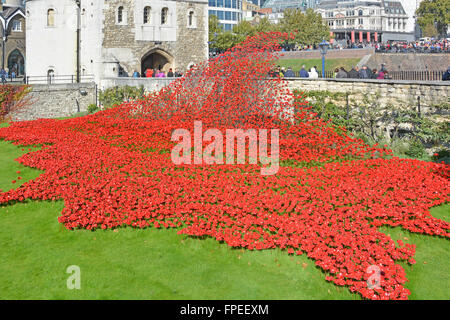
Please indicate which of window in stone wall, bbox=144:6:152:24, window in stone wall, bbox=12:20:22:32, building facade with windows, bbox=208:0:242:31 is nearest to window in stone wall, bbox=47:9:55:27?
window in stone wall, bbox=144:6:152:24

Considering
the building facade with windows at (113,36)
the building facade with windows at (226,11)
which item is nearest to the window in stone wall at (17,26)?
the building facade with windows at (113,36)

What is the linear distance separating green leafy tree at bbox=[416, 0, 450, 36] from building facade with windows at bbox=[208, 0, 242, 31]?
1212 inches

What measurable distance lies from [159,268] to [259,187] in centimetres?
356

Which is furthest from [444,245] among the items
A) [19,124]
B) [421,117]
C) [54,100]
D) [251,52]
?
[54,100]

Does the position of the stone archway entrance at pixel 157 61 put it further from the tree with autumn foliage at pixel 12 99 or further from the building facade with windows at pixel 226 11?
the building facade with windows at pixel 226 11

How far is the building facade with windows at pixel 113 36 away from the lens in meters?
30.3

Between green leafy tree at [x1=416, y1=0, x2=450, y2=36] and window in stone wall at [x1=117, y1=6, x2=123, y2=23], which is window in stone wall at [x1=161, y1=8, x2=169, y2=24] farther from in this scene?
green leafy tree at [x1=416, y1=0, x2=450, y2=36]

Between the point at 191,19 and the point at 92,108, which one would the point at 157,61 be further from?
the point at 92,108

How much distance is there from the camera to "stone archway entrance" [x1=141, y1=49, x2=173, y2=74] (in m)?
32.6

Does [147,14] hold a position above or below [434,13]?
below

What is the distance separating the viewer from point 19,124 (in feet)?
64.6

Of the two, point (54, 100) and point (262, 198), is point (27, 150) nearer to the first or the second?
point (262, 198)

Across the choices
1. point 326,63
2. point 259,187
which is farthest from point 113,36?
point 326,63

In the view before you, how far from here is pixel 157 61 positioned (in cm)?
3328
